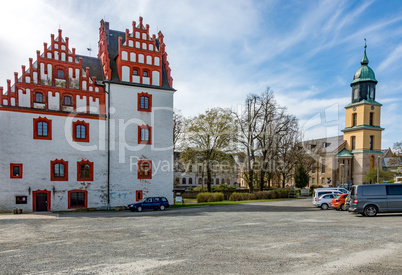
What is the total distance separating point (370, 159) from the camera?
2623 inches

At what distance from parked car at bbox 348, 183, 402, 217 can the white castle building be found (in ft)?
63.4

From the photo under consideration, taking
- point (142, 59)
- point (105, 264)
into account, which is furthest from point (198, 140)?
point (105, 264)

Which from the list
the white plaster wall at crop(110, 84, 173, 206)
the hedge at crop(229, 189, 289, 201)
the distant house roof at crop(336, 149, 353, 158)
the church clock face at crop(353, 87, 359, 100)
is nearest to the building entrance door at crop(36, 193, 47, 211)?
the white plaster wall at crop(110, 84, 173, 206)

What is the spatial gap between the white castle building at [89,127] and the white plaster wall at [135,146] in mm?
99

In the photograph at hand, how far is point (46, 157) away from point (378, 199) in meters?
26.8

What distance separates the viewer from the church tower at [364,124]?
214 feet

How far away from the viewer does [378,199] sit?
18875mm

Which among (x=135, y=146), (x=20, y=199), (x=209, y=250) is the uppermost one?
(x=135, y=146)

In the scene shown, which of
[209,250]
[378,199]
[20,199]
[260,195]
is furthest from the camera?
[260,195]

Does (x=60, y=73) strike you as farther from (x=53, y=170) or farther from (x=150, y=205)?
(x=150, y=205)

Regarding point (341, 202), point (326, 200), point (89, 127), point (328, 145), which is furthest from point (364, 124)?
point (89, 127)

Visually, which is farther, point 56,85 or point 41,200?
point 56,85

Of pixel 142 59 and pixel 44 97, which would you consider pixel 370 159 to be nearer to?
pixel 142 59

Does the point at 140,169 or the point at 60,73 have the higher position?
the point at 60,73
